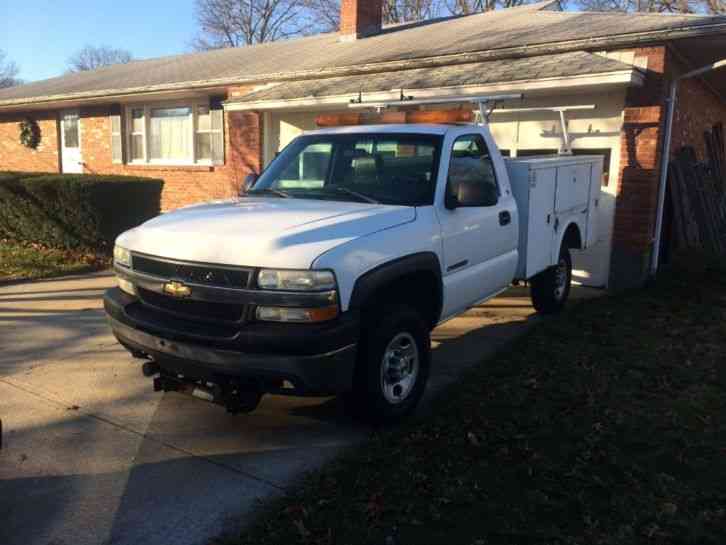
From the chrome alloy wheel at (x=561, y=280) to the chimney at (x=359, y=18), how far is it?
9343 millimetres

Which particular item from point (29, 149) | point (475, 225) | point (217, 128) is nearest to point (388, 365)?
point (475, 225)

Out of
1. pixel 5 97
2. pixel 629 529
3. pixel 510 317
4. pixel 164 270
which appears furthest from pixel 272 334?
pixel 5 97

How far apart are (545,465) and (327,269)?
1.72 metres

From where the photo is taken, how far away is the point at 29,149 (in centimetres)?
1991

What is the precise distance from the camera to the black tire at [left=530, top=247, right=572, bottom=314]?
711cm

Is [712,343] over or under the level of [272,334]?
under

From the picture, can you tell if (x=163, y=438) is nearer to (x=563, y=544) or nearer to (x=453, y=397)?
(x=453, y=397)

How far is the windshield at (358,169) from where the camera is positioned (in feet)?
15.2

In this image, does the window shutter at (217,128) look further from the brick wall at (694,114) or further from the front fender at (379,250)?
the front fender at (379,250)

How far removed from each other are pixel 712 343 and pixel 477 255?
288cm

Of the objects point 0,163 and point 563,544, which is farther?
point 0,163

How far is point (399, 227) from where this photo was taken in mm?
4102

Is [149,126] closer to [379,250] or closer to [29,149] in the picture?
[29,149]

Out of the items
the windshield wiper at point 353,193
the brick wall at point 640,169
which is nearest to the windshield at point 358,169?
the windshield wiper at point 353,193
